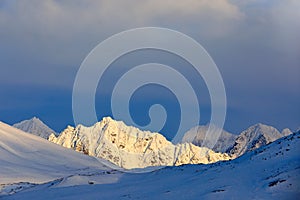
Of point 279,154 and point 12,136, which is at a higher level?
point 12,136

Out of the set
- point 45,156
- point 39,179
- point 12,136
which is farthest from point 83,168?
point 39,179

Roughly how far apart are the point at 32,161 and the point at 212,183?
426 ft

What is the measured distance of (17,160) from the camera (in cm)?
15675

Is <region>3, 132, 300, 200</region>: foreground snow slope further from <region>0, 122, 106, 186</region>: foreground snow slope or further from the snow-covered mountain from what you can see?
<region>0, 122, 106, 186</region>: foreground snow slope

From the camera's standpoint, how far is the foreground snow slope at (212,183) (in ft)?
118

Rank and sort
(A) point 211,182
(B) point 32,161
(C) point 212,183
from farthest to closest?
(B) point 32,161, (A) point 211,182, (C) point 212,183

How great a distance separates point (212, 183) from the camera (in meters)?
41.8

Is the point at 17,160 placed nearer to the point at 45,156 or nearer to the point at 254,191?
the point at 45,156

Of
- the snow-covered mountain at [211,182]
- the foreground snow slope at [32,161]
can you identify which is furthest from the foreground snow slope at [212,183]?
the foreground snow slope at [32,161]

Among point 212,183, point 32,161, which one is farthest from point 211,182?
point 32,161

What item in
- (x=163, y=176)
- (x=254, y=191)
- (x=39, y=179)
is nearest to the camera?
(x=254, y=191)

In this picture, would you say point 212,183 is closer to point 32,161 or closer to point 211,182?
point 211,182

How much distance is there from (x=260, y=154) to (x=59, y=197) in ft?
65.1

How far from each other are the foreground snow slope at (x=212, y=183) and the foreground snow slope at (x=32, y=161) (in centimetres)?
6844
